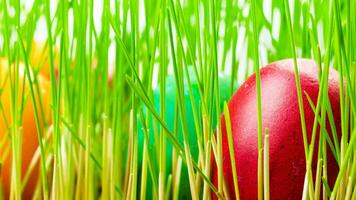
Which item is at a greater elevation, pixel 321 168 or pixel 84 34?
pixel 84 34

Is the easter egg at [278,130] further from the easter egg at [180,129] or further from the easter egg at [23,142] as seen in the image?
the easter egg at [23,142]

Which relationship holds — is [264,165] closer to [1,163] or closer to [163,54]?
[163,54]

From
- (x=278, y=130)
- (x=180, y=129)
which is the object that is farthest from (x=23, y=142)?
(x=278, y=130)

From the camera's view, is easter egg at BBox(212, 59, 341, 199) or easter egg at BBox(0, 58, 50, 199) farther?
easter egg at BBox(0, 58, 50, 199)

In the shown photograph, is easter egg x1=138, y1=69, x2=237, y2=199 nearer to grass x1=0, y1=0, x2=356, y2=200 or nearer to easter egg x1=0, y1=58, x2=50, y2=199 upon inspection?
grass x1=0, y1=0, x2=356, y2=200

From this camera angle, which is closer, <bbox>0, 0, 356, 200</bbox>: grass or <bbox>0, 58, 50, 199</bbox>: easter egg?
<bbox>0, 0, 356, 200</bbox>: grass

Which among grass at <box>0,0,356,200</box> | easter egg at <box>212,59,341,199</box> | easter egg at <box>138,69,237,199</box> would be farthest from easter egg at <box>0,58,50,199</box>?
easter egg at <box>212,59,341,199</box>

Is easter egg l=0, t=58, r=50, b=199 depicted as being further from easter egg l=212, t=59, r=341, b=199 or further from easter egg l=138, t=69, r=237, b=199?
easter egg l=212, t=59, r=341, b=199

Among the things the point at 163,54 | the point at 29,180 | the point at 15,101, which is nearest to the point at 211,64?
the point at 163,54

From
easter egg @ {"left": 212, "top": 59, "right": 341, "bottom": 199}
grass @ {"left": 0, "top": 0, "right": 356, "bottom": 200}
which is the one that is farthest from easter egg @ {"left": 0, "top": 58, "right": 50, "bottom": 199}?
easter egg @ {"left": 212, "top": 59, "right": 341, "bottom": 199}
